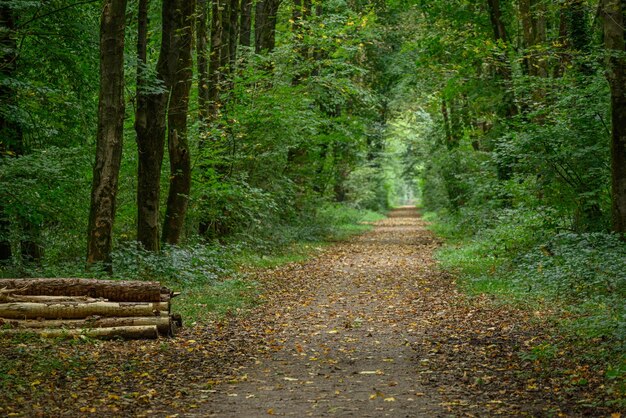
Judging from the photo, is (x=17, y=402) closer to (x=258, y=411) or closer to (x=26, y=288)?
(x=258, y=411)

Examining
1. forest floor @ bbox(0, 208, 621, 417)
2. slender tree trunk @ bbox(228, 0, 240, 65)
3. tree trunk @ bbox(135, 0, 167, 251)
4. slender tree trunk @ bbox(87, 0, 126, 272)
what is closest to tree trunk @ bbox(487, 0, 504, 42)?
slender tree trunk @ bbox(228, 0, 240, 65)

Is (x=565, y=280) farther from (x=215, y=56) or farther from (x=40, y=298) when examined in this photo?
(x=215, y=56)

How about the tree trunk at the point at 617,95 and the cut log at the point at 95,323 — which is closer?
the cut log at the point at 95,323

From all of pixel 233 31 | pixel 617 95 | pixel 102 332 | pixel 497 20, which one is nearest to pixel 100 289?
pixel 102 332

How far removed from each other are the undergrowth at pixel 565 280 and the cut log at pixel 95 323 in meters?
4.98

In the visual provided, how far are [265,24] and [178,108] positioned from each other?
31.1 feet

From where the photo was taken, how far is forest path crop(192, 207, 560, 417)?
6.66m

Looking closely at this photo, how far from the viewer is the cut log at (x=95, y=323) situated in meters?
9.06

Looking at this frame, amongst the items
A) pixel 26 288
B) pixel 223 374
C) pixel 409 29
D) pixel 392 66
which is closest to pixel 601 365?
pixel 223 374

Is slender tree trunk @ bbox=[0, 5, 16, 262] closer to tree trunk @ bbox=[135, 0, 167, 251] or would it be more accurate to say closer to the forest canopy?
the forest canopy

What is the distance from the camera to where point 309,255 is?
71.8ft

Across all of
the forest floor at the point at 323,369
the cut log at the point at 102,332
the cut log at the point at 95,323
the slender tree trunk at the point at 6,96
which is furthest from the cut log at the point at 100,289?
the slender tree trunk at the point at 6,96

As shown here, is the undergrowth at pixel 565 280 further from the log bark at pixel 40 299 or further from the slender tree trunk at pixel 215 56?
the slender tree trunk at pixel 215 56

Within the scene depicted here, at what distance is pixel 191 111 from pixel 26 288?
407 inches
